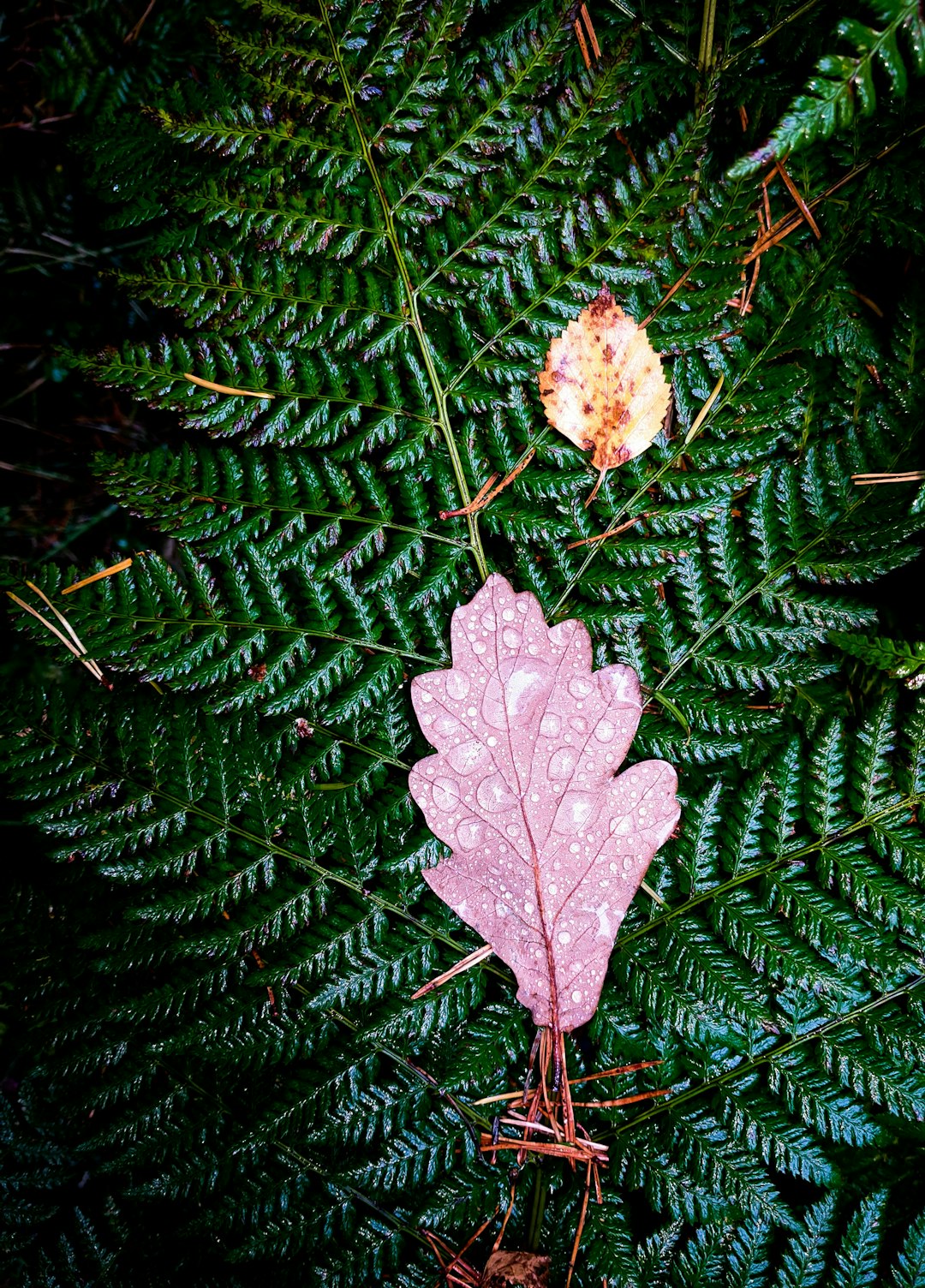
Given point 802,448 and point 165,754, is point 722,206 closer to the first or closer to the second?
point 802,448

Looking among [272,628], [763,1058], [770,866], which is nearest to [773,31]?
[272,628]

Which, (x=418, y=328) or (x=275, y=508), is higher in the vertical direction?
(x=418, y=328)

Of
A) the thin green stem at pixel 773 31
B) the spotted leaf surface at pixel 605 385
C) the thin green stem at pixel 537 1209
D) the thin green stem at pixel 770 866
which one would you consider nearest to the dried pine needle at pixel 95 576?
the spotted leaf surface at pixel 605 385

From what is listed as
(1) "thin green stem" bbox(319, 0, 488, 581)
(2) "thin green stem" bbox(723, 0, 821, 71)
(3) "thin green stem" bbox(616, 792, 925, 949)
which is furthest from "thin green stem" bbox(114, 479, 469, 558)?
(2) "thin green stem" bbox(723, 0, 821, 71)

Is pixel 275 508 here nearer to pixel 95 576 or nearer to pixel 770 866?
pixel 95 576

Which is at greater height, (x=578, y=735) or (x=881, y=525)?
(x=881, y=525)

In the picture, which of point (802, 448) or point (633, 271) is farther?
point (802, 448)

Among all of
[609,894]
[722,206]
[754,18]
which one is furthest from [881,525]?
[754,18]

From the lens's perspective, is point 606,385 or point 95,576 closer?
point 606,385
